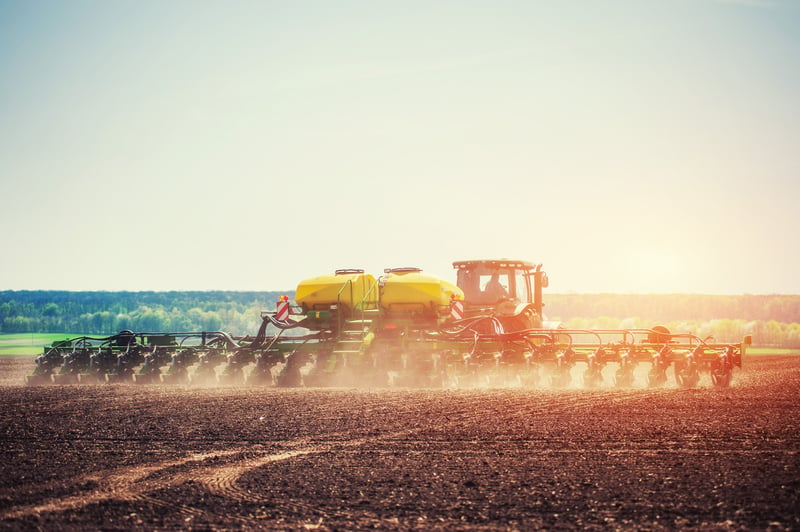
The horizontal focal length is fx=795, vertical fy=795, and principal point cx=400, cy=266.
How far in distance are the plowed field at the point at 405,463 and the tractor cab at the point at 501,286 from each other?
5075mm

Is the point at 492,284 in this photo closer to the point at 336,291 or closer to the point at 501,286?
the point at 501,286

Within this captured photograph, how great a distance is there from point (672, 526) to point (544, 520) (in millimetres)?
1098

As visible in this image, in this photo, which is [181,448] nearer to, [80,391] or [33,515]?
[33,515]

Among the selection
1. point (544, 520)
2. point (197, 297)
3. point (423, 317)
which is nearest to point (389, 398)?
point (423, 317)

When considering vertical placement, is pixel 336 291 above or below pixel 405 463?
above

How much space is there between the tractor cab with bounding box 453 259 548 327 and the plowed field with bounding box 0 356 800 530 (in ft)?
16.6

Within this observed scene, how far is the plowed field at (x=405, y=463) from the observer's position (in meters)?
7.34

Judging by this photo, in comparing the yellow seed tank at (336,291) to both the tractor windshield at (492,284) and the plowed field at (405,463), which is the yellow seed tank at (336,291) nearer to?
the tractor windshield at (492,284)

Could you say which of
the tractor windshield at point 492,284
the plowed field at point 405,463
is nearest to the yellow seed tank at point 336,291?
the tractor windshield at point 492,284

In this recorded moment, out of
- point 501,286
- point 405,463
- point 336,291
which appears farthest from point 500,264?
point 405,463

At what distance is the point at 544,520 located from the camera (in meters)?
7.12

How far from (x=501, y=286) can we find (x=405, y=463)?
39.4ft

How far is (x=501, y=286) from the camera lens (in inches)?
834

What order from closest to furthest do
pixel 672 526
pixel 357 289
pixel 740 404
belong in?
pixel 672 526 < pixel 740 404 < pixel 357 289
